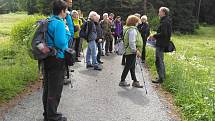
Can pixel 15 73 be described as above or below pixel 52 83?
below

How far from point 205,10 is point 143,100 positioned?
7532cm

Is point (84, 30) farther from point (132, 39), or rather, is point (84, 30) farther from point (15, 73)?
point (132, 39)

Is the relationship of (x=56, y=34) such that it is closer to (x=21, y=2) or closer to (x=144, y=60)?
(x=144, y=60)

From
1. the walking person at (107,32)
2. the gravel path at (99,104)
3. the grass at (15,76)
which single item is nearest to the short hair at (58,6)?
the gravel path at (99,104)

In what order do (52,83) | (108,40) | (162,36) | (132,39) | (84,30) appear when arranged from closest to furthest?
(52,83) < (132,39) < (162,36) < (84,30) < (108,40)

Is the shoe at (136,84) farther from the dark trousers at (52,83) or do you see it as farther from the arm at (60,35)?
the arm at (60,35)

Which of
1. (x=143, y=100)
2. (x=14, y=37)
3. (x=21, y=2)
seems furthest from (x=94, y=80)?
(x=21, y=2)

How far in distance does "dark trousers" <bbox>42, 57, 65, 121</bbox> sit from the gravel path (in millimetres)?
453

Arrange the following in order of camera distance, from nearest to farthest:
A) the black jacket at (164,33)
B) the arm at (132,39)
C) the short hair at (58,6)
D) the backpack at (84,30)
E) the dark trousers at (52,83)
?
the short hair at (58,6) < the dark trousers at (52,83) < the arm at (132,39) < the black jacket at (164,33) < the backpack at (84,30)

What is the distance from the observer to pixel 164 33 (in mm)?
12117

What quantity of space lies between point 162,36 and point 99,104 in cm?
360

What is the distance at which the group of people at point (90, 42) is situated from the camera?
24.8 ft

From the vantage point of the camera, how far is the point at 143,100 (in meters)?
10.4

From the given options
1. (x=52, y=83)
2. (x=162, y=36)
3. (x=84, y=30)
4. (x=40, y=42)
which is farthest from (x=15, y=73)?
(x=40, y=42)
